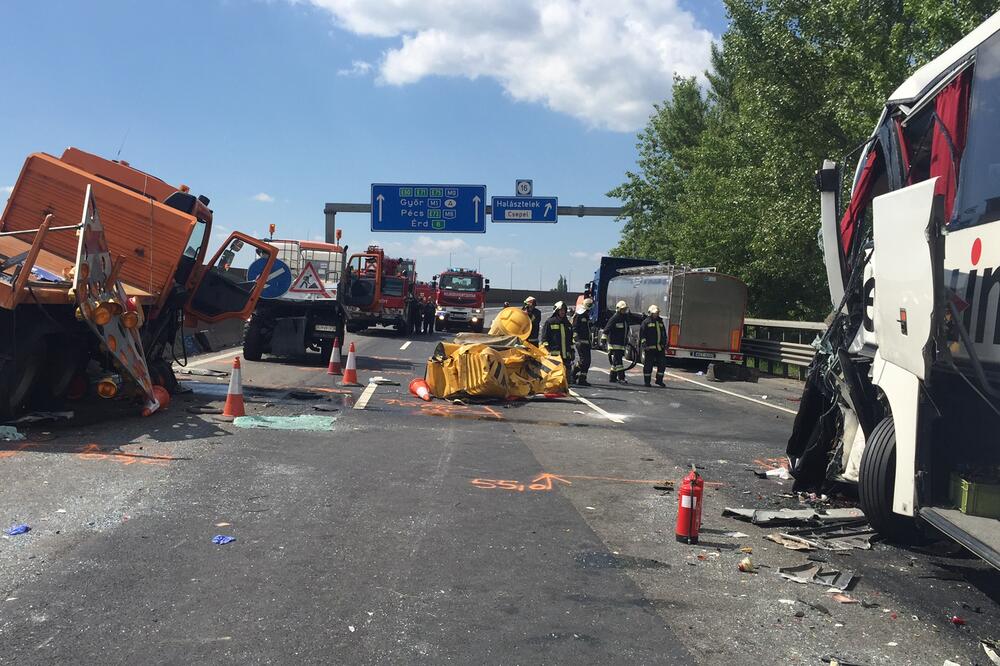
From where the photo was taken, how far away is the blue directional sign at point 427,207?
120 feet

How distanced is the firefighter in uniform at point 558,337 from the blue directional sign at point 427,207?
2135 centimetres

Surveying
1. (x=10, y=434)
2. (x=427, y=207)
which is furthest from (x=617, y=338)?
(x=427, y=207)

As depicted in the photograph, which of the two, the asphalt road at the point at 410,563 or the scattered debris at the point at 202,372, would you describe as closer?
the asphalt road at the point at 410,563

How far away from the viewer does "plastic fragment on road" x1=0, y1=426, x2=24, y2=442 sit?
8.04m

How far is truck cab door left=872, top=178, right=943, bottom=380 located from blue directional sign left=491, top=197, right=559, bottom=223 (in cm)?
3214

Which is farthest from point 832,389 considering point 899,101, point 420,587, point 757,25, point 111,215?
point 757,25

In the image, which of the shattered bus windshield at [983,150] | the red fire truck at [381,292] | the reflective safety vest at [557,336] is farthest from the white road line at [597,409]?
the red fire truck at [381,292]

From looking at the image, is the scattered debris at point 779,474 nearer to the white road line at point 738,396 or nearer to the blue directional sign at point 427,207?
the white road line at point 738,396

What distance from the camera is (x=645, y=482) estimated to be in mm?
7805

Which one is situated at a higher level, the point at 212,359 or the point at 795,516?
the point at 212,359

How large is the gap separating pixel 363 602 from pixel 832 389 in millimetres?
4552

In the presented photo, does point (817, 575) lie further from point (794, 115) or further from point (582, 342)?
point (794, 115)

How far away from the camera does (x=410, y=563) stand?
16.6ft

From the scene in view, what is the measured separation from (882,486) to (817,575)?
94cm
